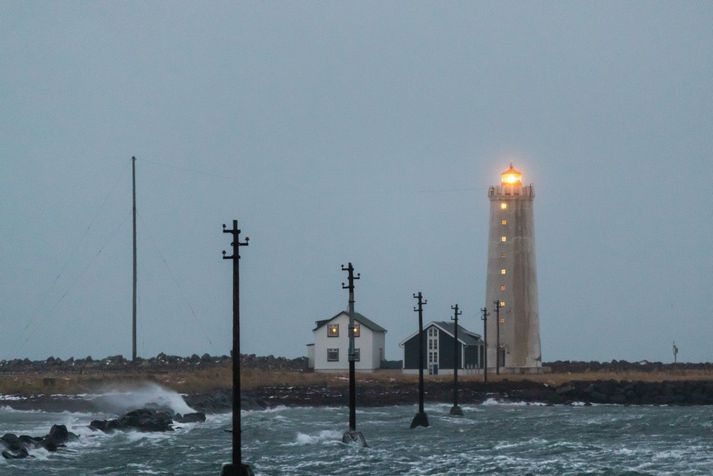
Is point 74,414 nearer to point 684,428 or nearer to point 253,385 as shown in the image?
point 253,385

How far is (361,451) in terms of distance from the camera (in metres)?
43.6

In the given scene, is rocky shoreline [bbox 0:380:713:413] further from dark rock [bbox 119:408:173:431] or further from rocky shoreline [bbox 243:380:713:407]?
dark rock [bbox 119:408:173:431]

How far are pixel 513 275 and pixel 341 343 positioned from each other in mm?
15348

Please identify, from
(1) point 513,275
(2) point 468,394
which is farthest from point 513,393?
(1) point 513,275

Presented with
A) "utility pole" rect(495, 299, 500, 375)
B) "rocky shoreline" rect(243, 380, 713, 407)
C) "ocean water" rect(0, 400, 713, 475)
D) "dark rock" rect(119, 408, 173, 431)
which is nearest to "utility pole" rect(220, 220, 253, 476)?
"ocean water" rect(0, 400, 713, 475)

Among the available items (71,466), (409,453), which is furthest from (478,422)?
(71,466)

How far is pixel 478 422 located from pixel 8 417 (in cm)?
2422

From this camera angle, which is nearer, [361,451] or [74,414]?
[361,451]

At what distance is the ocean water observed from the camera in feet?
Answer: 124

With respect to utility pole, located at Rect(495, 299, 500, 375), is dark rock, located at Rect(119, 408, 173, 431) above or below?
below

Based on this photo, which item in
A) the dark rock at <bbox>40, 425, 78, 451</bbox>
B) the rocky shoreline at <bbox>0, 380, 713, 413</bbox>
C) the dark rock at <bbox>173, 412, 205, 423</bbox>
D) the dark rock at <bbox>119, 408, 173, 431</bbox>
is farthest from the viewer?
the rocky shoreline at <bbox>0, 380, 713, 413</bbox>

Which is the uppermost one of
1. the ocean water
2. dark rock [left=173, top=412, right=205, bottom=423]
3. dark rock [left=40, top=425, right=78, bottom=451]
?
dark rock [left=173, top=412, right=205, bottom=423]

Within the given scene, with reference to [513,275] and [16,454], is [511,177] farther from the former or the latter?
[16,454]

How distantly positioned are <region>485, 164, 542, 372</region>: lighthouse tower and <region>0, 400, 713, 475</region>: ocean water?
2484cm
